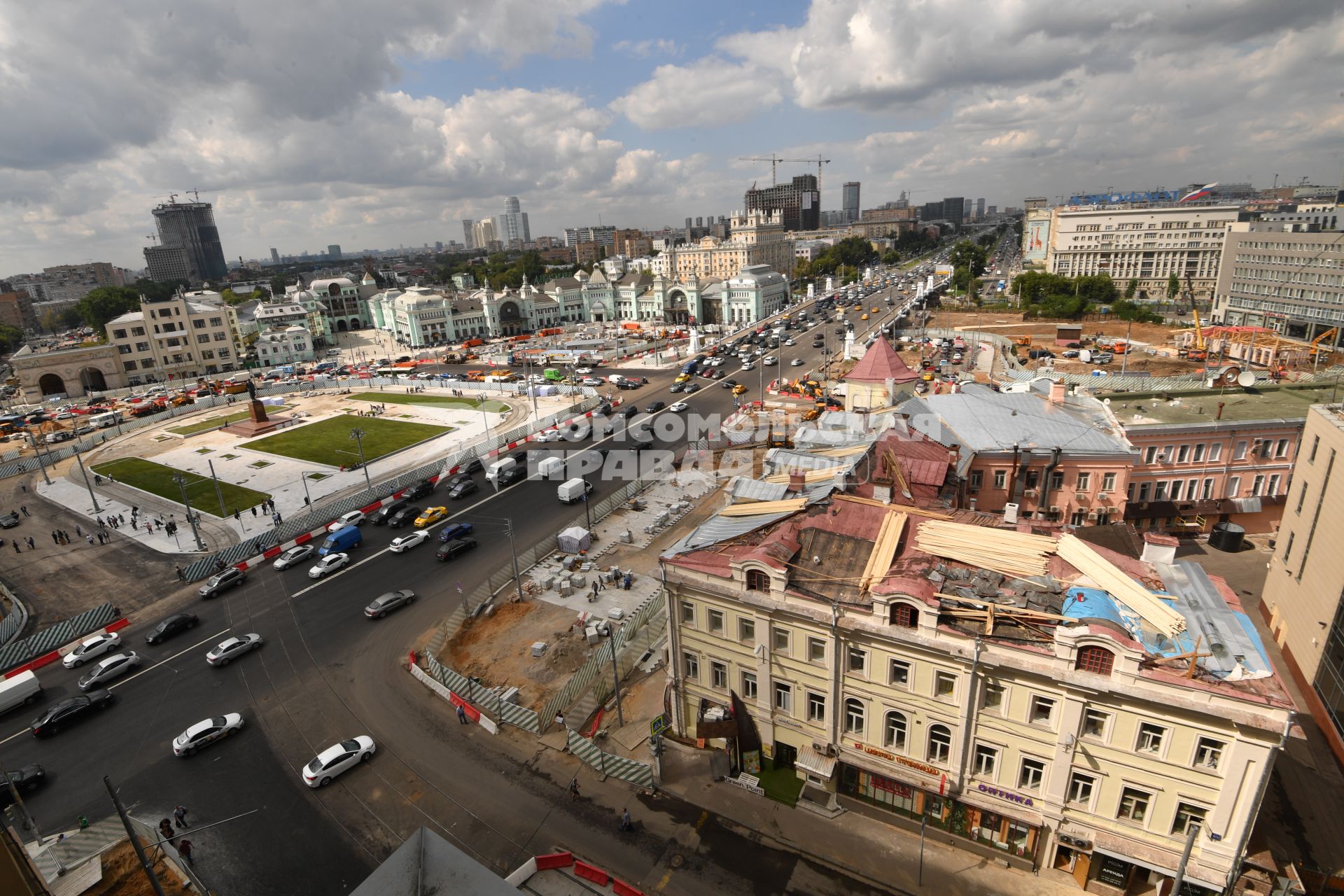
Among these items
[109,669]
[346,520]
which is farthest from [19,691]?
[346,520]

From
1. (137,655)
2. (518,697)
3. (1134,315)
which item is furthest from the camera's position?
(1134,315)

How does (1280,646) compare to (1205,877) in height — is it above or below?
below

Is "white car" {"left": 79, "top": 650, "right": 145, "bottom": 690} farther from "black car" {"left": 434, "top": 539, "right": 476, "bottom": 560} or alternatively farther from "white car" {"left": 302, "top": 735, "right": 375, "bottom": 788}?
"black car" {"left": 434, "top": 539, "right": 476, "bottom": 560}

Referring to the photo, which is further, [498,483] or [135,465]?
[135,465]

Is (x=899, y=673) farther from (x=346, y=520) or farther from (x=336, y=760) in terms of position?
(x=346, y=520)

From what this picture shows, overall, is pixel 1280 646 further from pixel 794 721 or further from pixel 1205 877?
pixel 794 721

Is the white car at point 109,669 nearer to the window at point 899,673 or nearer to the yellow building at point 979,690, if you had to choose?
the yellow building at point 979,690

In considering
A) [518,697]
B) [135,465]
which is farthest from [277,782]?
[135,465]

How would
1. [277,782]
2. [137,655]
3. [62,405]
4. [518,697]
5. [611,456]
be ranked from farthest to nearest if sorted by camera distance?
[62,405] → [611,456] → [137,655] → [518,697] → [277,782]
